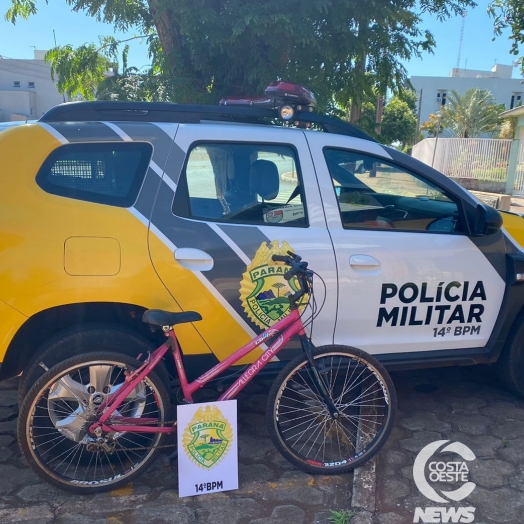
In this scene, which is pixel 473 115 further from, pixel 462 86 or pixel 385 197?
pixel 385 197

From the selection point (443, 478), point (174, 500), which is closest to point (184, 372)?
point (174, 500)

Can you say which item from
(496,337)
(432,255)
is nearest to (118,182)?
(432,255)

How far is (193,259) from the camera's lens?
9.67 feet

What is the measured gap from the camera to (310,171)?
3.22 metres

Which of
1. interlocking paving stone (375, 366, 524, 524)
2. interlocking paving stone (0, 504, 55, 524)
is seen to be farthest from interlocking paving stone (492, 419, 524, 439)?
interlocking paving stone (0, 504, 55, 524)

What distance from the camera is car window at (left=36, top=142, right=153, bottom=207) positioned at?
2840 mm

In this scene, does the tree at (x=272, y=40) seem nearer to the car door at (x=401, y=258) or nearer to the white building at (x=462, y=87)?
the car door at (x=401, y=258)

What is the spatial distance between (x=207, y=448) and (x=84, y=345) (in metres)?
0.84

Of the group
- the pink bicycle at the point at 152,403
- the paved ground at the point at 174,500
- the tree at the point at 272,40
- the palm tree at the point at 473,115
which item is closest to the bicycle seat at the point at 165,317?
the pink bicycle at the point at 152,403

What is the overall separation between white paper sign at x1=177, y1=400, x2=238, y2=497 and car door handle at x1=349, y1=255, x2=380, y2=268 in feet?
3.48

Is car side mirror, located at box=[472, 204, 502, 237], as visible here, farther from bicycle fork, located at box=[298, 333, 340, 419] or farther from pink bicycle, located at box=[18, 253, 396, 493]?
bicycle fork, located at box=[298, 333, 340, 419]

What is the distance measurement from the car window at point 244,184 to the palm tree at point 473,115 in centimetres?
3433

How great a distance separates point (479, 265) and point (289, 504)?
73.3 inches

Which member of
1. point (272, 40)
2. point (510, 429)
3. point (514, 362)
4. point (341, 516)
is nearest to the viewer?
point (341, 516)
